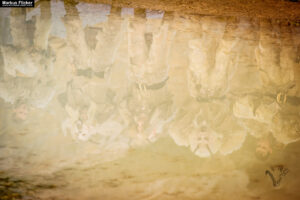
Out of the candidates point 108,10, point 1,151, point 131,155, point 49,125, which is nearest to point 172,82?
point 131,155

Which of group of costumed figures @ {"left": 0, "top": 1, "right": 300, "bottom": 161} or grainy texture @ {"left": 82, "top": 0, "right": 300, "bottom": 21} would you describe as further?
group of costumed figures @ {"left": 0, "top": 1, "right": 300, "bottom": 161}

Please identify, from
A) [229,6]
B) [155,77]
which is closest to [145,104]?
[155,77]

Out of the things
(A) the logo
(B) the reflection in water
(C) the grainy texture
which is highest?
(A) the logo

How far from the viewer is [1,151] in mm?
2754

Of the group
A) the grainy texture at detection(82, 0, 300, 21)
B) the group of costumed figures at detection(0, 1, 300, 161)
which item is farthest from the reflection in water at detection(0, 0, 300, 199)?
the grainy texture at detection(82, 0, 300, 21)

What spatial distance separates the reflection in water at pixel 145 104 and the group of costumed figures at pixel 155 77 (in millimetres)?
15

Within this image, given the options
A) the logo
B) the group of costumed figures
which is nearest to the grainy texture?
the group of costumed figures

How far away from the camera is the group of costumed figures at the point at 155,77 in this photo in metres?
2.91

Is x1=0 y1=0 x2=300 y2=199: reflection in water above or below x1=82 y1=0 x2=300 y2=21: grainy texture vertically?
below

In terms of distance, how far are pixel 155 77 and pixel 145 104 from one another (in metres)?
0.44

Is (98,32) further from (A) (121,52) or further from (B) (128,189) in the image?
(B) (128,189)

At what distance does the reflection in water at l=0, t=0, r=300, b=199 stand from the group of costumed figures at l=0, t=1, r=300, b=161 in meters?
0.02

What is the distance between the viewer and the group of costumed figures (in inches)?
115

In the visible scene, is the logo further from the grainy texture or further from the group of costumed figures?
the grainy texture
